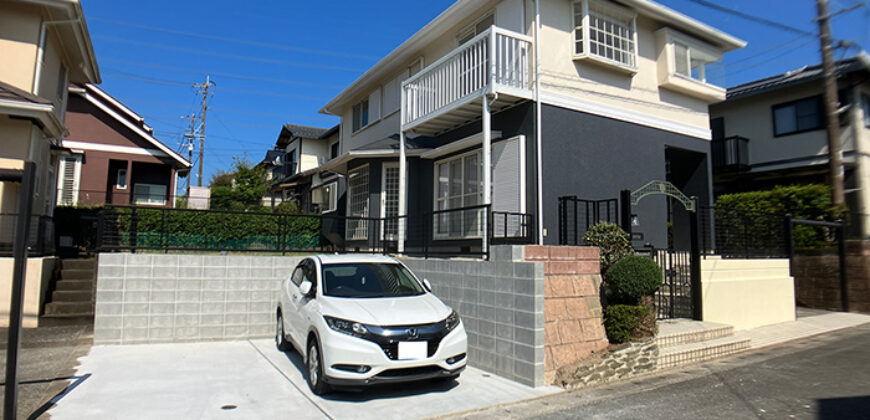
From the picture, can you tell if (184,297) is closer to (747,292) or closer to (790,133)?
(747,292)

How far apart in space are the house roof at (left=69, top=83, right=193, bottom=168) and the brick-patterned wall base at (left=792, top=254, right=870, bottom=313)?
74.6 feet

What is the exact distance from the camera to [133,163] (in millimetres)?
21359

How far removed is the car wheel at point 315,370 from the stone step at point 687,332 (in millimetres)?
4698

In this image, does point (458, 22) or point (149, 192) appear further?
point (149, 192)

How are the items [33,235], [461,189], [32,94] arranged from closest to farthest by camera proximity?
[33,235]
[32,94]
[461,189]

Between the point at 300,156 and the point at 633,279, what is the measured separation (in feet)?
86.3

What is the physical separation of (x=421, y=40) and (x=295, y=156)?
2057 centimetres

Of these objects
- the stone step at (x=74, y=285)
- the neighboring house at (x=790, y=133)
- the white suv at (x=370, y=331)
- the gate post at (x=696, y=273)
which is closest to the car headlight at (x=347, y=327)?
the white suv at (x=370, y=331)

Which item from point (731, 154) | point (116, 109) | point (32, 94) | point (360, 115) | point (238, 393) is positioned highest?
point (116, 109)

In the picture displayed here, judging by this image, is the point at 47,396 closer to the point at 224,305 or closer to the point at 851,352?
the point at 224,305

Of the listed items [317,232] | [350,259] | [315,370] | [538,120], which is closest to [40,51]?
[317,232]

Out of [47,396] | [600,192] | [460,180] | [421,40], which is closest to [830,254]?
[600,192]

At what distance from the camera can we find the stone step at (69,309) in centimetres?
919

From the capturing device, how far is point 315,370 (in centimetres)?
545
